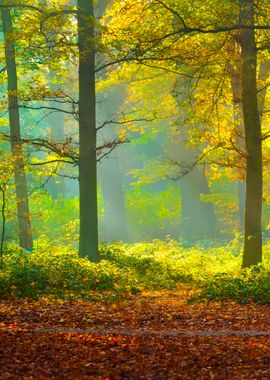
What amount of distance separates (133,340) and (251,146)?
8.01m

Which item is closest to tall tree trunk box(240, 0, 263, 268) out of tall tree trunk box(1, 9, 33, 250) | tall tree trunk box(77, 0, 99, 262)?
tall tree trunk box(77, 0, 99, 262)

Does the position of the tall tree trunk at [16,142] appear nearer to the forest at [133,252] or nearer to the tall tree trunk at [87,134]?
the forest at [133,252]

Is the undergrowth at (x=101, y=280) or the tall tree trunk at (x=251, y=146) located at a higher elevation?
the tall tree trunk at (x=251, y=146)

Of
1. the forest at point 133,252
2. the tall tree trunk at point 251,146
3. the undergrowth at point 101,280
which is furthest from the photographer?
the tall tree trunk at point 251,146

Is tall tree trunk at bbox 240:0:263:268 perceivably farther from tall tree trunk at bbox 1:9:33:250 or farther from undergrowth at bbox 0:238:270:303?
tall tree trunk at bbox 1:9:33:250

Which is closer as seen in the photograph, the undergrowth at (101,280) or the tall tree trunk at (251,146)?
the undergrowth at (101,280)

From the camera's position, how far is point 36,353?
22.9 feet

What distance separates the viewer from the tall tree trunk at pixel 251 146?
47.6 ft

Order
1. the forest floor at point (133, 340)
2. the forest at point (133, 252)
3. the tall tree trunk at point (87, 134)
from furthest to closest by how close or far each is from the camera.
Answer: the tall tree trunk at point (87, 134)
the forest at point (133, 252)
the forest floor at point (133, 340)

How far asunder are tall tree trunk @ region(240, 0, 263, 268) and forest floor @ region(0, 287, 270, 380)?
381 cm

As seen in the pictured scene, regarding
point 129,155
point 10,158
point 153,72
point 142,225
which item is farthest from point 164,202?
point 10,158

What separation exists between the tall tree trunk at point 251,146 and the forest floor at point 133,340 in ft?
12.5

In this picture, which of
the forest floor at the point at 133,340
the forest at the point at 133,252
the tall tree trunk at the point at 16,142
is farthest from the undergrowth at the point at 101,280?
the tall tree trunk at the point at 16,142

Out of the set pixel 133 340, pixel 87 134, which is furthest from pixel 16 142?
pixel 133 340
